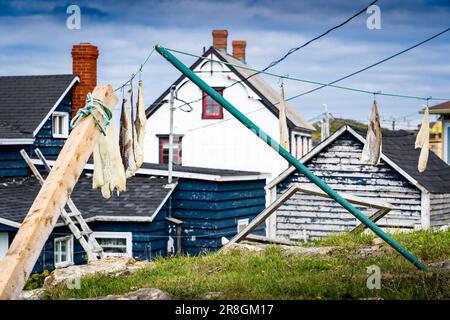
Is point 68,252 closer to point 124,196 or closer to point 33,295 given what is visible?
point 124,196

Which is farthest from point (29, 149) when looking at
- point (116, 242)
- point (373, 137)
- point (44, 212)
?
point (44, 212)

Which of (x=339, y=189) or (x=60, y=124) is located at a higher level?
(x=60, y=124)

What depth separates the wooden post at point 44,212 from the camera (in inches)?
235

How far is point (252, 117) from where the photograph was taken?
124ft

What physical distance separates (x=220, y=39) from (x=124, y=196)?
59.3 ft

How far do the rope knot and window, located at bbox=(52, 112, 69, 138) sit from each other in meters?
18.7

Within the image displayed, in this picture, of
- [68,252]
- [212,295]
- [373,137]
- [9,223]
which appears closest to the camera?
[212,295]

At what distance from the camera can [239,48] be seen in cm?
4353

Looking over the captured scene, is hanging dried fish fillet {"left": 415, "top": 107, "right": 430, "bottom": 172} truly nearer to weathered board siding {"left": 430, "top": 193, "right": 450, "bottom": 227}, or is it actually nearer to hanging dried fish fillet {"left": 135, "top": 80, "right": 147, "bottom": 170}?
hanging dried fish fillet {"left": 135, "top": 80, "right": 147, "bottom": 170}

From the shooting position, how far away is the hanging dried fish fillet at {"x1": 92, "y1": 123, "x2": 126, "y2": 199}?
773cm

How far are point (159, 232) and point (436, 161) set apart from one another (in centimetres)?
907

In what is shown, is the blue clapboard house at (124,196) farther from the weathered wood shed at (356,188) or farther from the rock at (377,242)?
the rock at (377,242)
